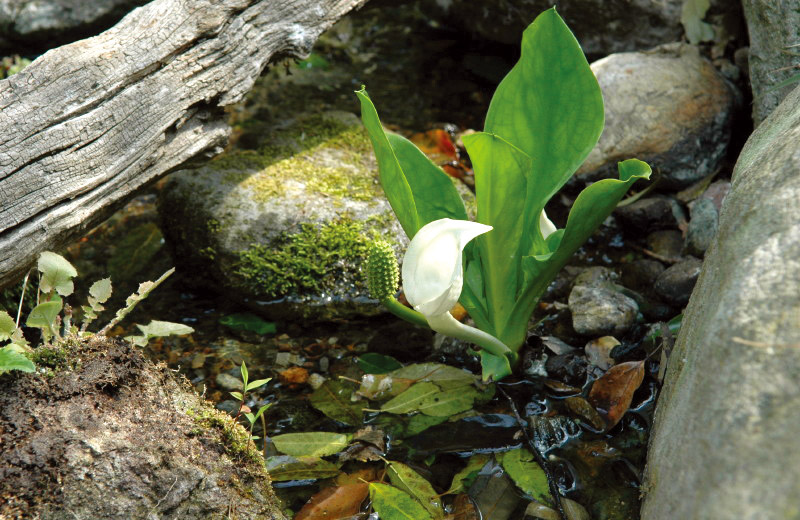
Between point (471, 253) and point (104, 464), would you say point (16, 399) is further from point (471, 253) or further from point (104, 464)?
point (471, 253)

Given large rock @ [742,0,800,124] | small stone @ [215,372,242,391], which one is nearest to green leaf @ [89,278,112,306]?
small stone @ [215,372,242,391]

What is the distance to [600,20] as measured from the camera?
3781mm

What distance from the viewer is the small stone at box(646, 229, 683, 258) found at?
2822mm

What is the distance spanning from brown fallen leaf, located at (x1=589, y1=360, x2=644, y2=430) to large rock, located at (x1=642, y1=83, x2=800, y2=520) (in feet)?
1.41

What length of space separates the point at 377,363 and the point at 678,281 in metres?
1.11

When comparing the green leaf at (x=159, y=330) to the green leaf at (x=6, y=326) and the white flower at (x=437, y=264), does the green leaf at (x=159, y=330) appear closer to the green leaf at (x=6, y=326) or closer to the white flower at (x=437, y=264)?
the green leaf at (x=6, y=326)

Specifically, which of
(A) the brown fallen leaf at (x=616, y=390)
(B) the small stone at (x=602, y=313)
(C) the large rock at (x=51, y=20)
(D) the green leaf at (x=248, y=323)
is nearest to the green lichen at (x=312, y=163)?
(D) the green leaf at (x=248, y=323)

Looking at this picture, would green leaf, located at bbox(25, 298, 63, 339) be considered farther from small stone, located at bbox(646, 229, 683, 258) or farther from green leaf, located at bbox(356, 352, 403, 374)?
small stone, located at bbox(646, 229, 683, 258)

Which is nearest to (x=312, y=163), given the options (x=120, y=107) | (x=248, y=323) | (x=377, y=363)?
(x=248, y=323)

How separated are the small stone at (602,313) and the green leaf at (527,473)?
57cm

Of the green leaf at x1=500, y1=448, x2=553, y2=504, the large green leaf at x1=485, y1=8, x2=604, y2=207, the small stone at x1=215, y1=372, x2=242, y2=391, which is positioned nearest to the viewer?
the green leaf at x1=500, y1=448, x2=553, y2=504

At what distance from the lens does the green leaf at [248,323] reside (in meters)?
2.65

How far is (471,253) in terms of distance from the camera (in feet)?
7.14

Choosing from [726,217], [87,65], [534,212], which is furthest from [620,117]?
[87,65]
